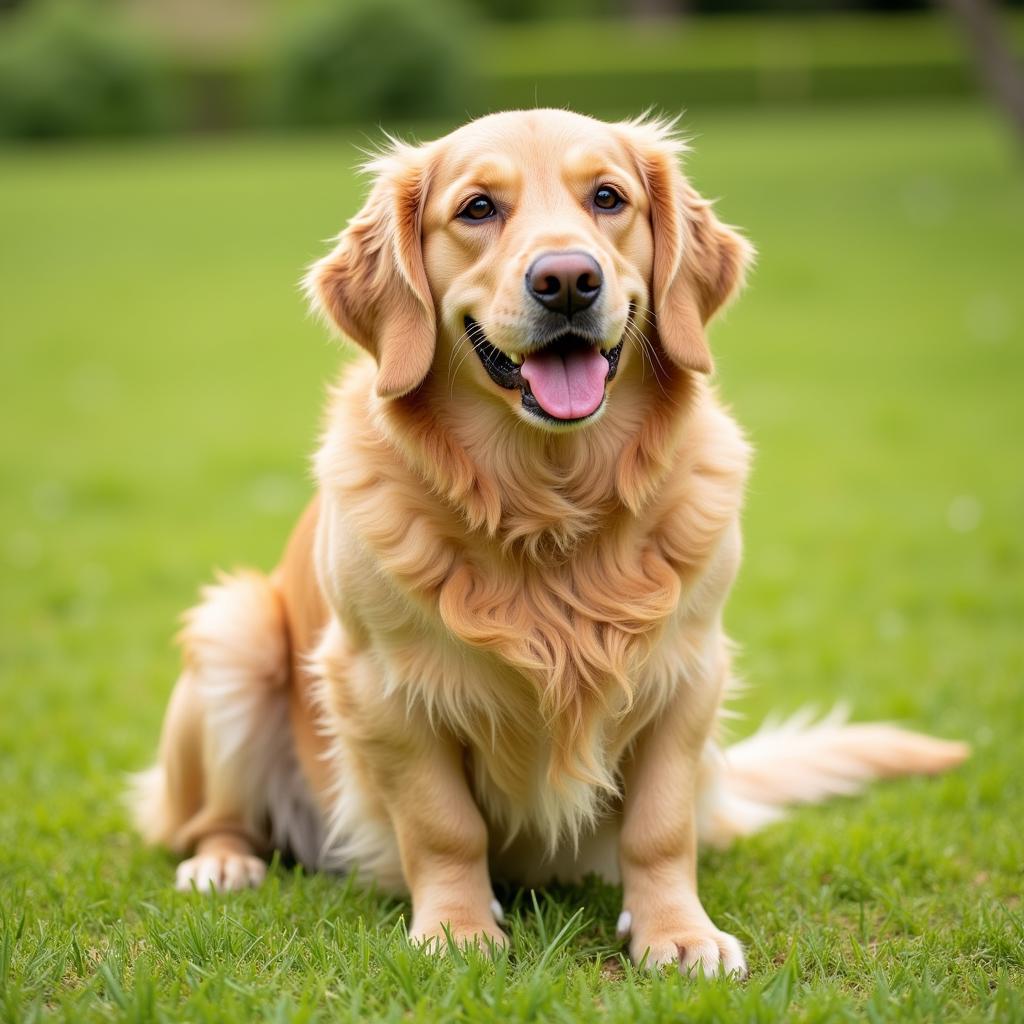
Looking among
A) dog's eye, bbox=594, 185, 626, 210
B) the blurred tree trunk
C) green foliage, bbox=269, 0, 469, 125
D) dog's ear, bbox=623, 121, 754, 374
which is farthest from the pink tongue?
green foliage, bbox=269, 0, 469, 125

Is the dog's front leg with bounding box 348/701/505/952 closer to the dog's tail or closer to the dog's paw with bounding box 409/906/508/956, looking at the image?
the dog's paw with bounding box 409/906/508/956

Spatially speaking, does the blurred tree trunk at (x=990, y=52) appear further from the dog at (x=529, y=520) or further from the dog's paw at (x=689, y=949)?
the dog's paw at (x=689, y=949)

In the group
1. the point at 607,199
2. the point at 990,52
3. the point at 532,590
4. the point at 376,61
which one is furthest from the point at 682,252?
the point at 376,61

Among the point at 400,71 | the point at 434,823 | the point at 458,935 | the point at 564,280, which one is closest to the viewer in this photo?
the point at 564,280

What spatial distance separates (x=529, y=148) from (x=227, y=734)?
69.5 inches

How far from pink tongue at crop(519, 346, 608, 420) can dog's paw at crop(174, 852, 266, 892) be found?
1.52 metres

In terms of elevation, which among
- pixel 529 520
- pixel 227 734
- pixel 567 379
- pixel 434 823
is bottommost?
pixel 227 734

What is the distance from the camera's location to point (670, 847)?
2982mm

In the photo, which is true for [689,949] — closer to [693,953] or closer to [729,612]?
[693,953]

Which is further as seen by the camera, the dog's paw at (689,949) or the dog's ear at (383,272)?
the dog's ear at (383,272)

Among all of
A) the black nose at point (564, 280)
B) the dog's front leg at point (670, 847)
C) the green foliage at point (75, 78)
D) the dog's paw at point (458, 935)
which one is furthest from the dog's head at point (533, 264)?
the green foliage at point (75, 78)

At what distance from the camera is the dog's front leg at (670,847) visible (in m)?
2.80

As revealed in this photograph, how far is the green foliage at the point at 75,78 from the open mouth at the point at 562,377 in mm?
29843

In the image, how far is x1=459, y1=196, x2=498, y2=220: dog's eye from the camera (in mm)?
3045
